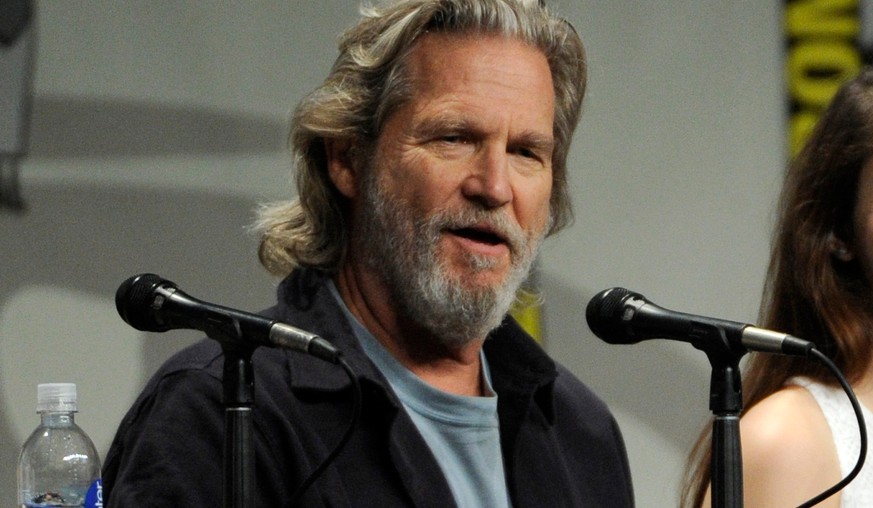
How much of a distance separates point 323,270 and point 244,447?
855mm

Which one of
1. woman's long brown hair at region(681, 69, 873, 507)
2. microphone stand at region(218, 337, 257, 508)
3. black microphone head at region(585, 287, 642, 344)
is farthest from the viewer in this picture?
woman's long brown hair at region(681, 69, 873, 507)

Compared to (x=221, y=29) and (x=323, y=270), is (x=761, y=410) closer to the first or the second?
(x=323, y=270)

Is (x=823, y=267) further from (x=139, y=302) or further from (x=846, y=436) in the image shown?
(x=139, y=302)

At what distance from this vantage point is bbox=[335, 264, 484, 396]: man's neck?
2.56 meters

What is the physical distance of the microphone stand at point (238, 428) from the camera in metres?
1.81

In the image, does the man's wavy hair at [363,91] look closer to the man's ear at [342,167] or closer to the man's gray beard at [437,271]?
the man's ear at [342,167]

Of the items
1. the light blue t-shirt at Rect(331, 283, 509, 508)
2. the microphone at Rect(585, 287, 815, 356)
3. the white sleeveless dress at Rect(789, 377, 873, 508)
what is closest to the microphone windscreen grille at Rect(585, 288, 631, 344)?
the microphone at Rect(585, 287, 815, 356)

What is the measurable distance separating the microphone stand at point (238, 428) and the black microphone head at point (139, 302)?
4.0 inches

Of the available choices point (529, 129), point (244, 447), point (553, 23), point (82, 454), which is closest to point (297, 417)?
point (82, 454)

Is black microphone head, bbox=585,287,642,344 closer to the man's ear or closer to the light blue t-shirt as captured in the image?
the light blue t-shirt

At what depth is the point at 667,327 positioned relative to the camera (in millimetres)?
1984

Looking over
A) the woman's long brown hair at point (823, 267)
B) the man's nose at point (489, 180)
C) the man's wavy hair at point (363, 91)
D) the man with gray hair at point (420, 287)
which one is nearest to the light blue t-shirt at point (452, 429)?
the man with gray hair at point (420, 287)

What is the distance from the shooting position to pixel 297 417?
2332 millimetres

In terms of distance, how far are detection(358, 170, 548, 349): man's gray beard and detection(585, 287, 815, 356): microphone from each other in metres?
0.47
